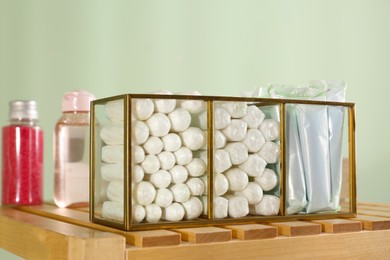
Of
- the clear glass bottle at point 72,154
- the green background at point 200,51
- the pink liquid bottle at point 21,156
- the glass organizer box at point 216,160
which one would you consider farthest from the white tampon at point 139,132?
the green background at point 200,51

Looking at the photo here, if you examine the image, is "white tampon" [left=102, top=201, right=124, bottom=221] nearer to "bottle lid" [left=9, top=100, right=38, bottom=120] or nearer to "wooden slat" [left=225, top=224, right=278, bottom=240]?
"wooden slat" [left=225, top=224, right=278, bottom=240]

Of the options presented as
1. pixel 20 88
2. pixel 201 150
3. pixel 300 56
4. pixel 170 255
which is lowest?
pixel 170 255

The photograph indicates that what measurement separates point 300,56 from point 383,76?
480 mm

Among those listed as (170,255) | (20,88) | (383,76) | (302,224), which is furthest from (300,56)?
(170,255)

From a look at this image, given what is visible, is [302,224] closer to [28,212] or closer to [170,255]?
[170,255]

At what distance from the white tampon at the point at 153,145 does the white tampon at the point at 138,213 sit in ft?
0.26

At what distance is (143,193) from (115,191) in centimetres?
5

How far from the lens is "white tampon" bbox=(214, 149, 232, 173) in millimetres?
939

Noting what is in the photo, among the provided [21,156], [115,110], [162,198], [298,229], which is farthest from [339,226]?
[21,156]

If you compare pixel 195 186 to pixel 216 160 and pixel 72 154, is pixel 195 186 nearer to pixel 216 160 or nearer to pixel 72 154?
pixel 216 160

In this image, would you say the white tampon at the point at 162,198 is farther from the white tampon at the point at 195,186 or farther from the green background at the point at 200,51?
the green background at the point at 200,51

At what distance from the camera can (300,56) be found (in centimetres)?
A: 219

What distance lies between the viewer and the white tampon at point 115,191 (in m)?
0.89

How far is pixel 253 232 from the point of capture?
0.89 m
